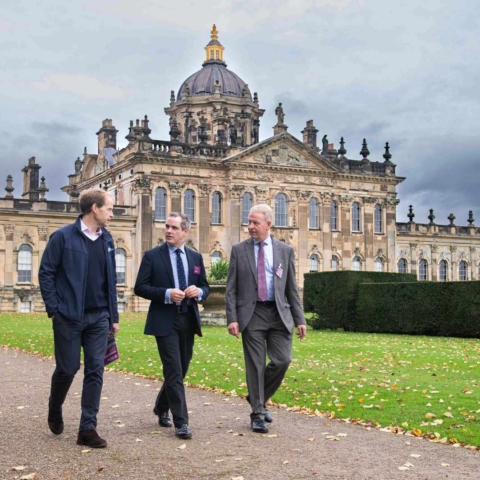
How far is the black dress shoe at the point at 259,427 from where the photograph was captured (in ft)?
31.1

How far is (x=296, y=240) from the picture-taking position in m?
58.2

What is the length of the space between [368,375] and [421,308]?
1349cm

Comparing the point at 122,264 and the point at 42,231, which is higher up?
the point at 42,231

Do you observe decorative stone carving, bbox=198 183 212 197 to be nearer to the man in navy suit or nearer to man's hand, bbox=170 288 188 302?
the man in navy suit

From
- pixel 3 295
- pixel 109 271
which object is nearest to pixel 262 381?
pixel 109 271

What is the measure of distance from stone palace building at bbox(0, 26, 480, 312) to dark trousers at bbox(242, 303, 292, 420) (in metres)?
43.1

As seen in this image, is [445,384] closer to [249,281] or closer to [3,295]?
[249,281]

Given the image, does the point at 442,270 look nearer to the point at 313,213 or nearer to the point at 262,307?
the point at 313,213

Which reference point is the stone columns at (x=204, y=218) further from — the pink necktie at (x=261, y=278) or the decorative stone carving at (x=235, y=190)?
the pink necktie at (x=261, y=278)

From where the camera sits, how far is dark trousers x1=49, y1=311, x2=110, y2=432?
29.0 feet

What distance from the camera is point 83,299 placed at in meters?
8.95

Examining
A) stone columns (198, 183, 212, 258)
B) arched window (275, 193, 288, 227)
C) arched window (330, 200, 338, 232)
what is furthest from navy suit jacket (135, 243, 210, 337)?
arched window (330, 200, 338, 232)

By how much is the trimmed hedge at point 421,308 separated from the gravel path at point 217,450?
16.5 metres

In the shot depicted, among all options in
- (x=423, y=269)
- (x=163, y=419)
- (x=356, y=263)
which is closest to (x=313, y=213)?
(x=356, y=263)
